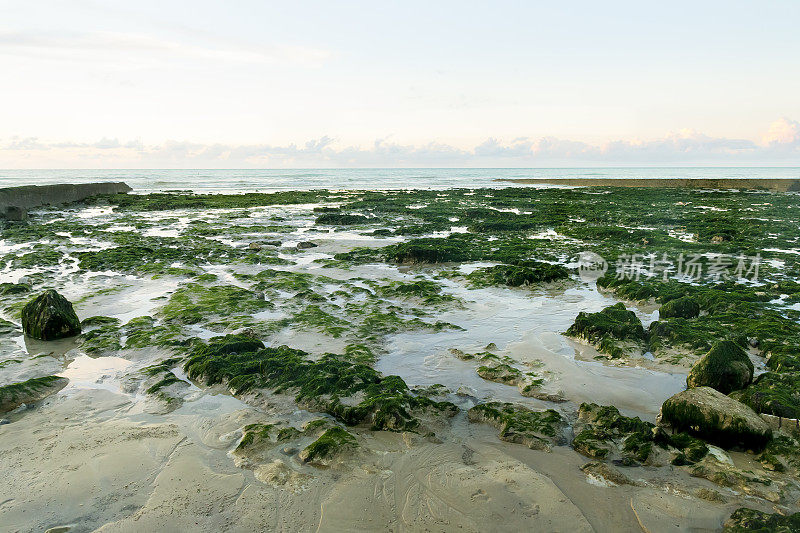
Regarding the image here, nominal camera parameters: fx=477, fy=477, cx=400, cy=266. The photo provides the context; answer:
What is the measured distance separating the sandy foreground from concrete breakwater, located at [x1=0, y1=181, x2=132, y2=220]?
23.8m

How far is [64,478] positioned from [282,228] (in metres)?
16.7

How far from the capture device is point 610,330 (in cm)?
698

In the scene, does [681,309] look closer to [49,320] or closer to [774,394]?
[774,394]

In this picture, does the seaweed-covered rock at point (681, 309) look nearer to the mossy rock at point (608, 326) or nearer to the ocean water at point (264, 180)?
the mossy rock at point (608, 326)

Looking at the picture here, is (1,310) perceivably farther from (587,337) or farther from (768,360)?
(768,360)

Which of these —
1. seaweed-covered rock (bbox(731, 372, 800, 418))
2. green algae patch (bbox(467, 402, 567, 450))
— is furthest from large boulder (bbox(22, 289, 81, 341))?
seaweed-covered rock (bbox(731, 372, 800, 418))

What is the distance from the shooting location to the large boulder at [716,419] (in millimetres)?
A: 4227

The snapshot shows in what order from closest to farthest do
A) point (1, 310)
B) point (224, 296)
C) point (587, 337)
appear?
point (587, 337), point (1, 310), point (224, 296)

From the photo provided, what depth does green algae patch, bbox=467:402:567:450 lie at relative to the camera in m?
4.49

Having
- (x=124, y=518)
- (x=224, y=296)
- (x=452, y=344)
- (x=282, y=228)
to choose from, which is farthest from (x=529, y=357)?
(x=282, y=228)

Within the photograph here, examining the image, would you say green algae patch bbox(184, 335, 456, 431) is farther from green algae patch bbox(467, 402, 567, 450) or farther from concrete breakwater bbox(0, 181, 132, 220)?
concrete breakwater bbox(0, 181, 132, 220)

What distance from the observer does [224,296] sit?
952 cm

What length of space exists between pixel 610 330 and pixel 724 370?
1.75 metres

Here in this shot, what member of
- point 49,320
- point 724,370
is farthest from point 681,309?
point 49,320
